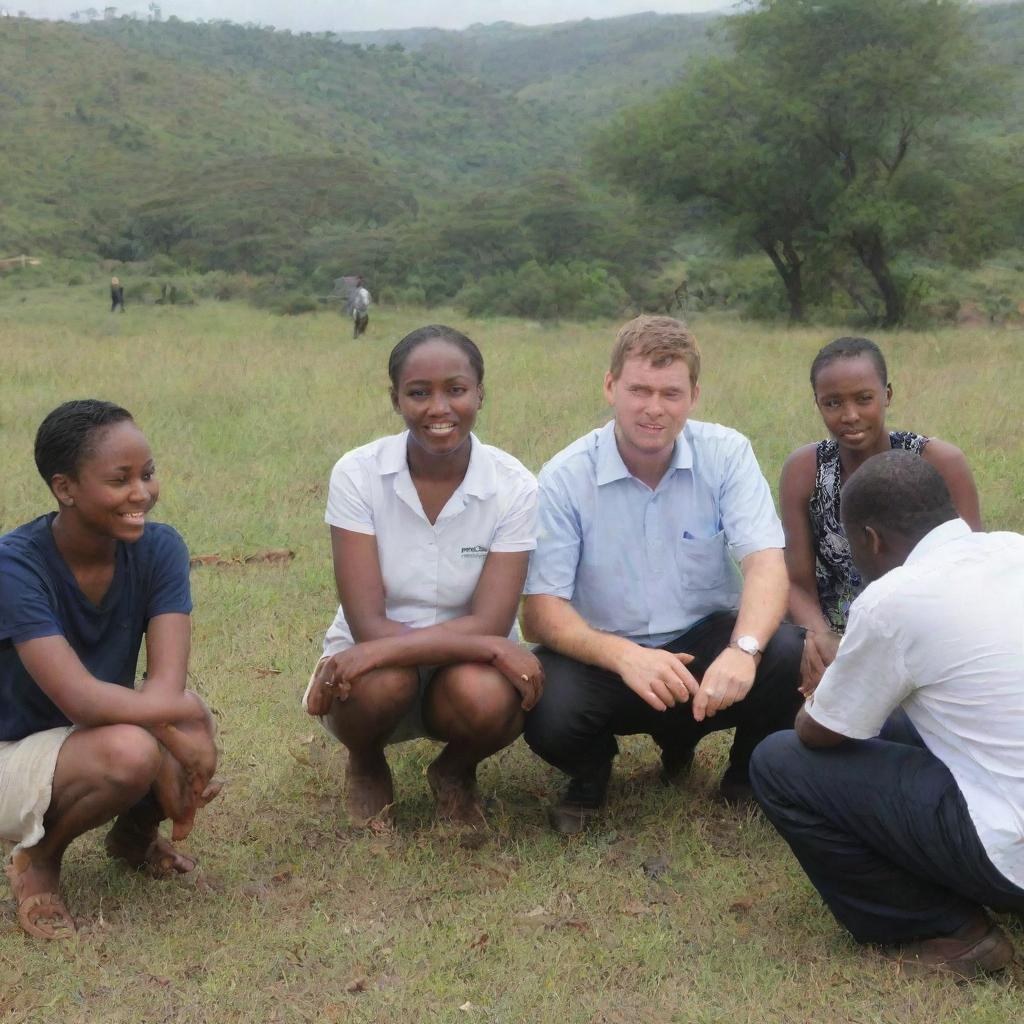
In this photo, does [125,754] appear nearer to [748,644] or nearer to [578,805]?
[578,805]

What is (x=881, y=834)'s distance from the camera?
288cm

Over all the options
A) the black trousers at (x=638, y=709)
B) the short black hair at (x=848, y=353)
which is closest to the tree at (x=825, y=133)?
the short black hair at (x=848, y=353)

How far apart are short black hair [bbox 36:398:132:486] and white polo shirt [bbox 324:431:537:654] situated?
0.69 m

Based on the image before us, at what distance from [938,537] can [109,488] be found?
6.01ft

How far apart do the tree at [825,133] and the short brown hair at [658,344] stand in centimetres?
1855

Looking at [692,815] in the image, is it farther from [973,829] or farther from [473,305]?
[473,305]

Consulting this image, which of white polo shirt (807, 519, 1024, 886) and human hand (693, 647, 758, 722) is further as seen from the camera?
human hand (693, 647, 758, 722)

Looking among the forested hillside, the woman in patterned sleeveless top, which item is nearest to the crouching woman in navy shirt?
the woman in patterned sleeveless top

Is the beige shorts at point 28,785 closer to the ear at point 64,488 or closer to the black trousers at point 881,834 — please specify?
the ear at point 64,488

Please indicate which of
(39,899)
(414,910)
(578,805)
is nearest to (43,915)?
(39,899)

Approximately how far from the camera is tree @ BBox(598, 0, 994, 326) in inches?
847

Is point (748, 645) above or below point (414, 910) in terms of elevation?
above

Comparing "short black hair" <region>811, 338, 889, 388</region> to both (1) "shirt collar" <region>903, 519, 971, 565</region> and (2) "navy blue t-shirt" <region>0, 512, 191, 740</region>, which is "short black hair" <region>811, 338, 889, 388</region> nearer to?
(1) "shirt collar" <region>903, 519, 971, 565</region>

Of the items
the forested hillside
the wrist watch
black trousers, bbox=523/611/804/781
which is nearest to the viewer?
the wrist watch
